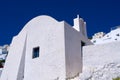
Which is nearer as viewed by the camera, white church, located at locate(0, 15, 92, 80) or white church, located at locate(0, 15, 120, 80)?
white church, located at locate(0, 15, 120, 80)

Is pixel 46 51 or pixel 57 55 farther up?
pixel 46 51

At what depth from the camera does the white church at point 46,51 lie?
69.3 feet

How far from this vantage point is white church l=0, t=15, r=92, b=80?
21.1 m

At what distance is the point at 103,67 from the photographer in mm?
18672

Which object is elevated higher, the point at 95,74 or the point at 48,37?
the point at 48,37

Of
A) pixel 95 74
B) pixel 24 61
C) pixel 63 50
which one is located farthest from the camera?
pixel 24 61

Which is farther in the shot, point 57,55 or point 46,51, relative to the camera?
point 46,51

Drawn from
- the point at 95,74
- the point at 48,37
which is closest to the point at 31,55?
the point at 48,37

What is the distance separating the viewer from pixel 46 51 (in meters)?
22.5

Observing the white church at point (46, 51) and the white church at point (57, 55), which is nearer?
the white church at point (57, 55)

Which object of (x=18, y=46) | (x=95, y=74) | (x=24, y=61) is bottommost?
(x=95, y=74)

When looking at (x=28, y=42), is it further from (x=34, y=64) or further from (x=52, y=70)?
(x=52, y=70)

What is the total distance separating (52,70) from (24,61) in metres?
4.44

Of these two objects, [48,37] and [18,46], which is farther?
[18,46]
